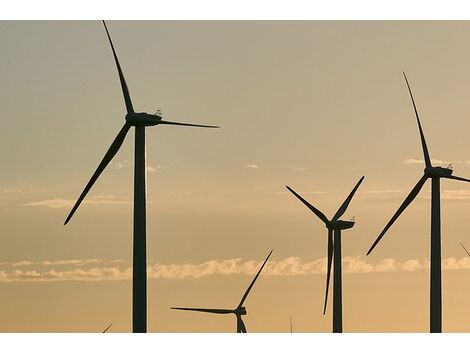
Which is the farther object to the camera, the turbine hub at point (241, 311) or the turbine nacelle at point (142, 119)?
the turbine hub at point (241, 311)

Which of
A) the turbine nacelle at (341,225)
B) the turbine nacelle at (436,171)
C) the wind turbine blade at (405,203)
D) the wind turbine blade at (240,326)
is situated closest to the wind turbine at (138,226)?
the wind turbine blade at (405,203)

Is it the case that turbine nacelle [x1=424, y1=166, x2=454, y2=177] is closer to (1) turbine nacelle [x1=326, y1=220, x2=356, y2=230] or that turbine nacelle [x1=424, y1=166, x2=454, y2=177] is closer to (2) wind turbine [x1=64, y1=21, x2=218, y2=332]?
(1) turbine nacelle [x1=326, y1=220, x2=356, y2=230]

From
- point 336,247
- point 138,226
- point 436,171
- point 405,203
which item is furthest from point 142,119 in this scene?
point 336,247

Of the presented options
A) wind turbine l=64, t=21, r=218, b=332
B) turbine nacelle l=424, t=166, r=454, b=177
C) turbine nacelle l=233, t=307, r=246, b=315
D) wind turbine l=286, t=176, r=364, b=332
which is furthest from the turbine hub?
wind turbine l=64, t=21, r=218, b=332

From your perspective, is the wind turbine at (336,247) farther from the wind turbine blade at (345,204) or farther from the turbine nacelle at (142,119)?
the turbine nacelle at (142,119)

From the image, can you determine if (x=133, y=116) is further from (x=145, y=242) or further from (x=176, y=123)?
(x=145, y=242)

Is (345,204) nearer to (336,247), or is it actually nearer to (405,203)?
(336,247)

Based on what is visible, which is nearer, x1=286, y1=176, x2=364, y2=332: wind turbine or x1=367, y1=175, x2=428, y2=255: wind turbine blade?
x1=367, y1=175, x2=428, y2=255: wind turbine blade

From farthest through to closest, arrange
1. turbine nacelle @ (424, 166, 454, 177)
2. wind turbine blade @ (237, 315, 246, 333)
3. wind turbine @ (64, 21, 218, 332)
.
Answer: wind turbine blade @ (237, 315, 246, 333) → turbine nacelle @ (424, 166, 454, 177) → wind turbine @ (64, 21, 218, 332)

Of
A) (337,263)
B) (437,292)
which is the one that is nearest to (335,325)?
(337,263)
